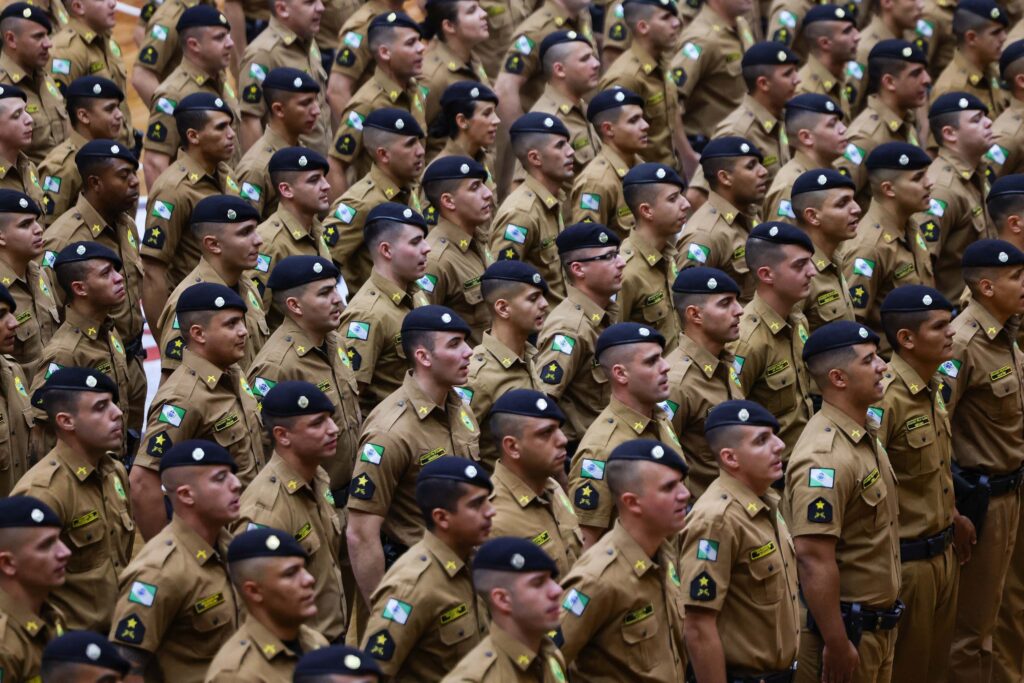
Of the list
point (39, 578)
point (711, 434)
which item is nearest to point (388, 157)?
point (711, 434)

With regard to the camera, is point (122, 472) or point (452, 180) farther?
point (452, 180)

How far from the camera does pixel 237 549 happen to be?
5.21m

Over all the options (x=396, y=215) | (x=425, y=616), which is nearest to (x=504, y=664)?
(x=425, y=616)

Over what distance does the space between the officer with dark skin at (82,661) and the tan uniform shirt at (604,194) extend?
4.30m

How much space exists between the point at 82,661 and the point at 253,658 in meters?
0.53

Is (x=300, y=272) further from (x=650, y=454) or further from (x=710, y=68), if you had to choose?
(x=710, y=68)

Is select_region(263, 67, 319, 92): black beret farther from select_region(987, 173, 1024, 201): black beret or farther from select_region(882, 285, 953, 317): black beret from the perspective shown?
select_region(987, 173, 1024, 201): black beret

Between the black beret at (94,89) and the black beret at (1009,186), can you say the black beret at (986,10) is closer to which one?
the black beret at (1009,186)

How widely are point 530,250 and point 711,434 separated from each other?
234 cm

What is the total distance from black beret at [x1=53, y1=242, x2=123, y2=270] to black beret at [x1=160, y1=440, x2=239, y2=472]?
1.58 metres

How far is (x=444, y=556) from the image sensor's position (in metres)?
5.56

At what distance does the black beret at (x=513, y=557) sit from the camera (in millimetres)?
5129

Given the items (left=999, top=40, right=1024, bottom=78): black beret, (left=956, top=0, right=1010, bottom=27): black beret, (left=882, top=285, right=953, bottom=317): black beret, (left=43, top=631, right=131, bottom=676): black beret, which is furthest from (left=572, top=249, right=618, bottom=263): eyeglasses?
(left=956, top=0, right=1010, bottom=27): black beret

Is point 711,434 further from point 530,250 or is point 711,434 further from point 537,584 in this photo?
point 530,250
